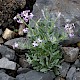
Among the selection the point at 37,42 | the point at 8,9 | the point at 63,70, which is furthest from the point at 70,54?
the point at 8,9

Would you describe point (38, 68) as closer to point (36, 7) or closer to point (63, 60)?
point (63, 60)

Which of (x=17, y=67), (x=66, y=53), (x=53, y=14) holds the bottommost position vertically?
(x=17, y=67)

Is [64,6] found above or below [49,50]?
above

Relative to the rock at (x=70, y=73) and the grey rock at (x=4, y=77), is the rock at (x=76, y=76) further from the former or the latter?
the grey rock at (x=4, y=77)


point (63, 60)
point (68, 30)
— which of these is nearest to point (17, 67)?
point (63, 60)

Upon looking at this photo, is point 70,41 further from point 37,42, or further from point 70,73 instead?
point 37,42
